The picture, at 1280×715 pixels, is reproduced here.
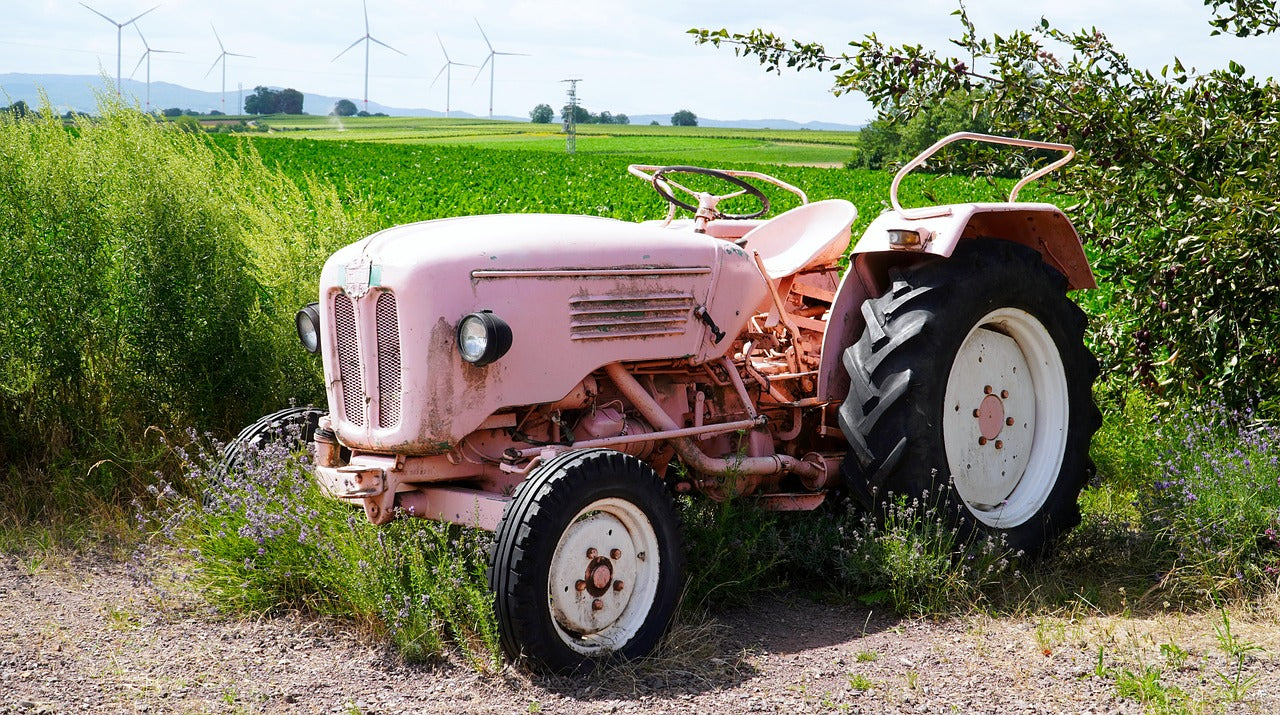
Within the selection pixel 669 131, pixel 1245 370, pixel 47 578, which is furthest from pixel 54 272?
pixel 669 131

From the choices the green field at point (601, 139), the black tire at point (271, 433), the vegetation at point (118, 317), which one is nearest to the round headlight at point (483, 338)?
the black tire at point (271, 433)

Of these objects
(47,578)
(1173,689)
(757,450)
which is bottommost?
(47,578)

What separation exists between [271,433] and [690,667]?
194 centimetres

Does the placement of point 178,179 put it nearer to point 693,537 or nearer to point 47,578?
point 47,578

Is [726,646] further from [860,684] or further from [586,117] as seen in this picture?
[586,117]

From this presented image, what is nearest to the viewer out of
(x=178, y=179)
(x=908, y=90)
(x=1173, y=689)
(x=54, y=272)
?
(x=1173, y=689)

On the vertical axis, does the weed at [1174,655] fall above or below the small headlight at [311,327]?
below

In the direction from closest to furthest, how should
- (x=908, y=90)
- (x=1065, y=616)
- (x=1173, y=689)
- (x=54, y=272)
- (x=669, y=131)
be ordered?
(x=1173, y=689) → (x=1065, y=616) → (x=54, y=272) → (x=908, y=90) → (x=669, y=131)

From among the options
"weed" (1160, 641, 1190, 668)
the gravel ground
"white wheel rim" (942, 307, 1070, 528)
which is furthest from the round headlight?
"weed" (1160, 641, 1190, 668)

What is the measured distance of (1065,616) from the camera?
402 cm

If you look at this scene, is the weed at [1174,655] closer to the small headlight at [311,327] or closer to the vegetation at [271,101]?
the small headlight at [311,327]

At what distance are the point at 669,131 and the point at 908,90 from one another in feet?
223

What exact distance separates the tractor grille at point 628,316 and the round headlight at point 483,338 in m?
0.33

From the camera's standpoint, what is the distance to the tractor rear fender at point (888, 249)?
4211 mm
